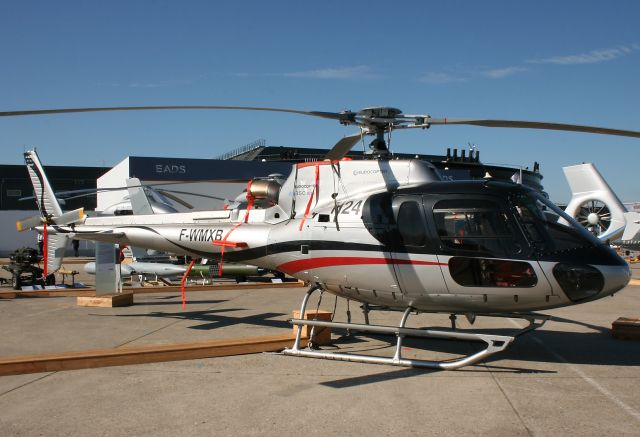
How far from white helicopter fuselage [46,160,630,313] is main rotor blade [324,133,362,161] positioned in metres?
0.14

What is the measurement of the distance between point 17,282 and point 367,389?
14806 millimetres

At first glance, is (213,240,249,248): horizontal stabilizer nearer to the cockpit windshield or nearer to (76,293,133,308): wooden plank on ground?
the cockpit windshield

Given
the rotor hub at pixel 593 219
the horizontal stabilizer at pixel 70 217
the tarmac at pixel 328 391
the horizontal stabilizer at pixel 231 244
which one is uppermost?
the rotor hub at pixel 593 219

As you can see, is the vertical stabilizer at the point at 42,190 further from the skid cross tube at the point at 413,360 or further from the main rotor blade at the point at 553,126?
the main rotor blade at the point at 553,126

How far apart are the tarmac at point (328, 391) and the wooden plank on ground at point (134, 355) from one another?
134mm

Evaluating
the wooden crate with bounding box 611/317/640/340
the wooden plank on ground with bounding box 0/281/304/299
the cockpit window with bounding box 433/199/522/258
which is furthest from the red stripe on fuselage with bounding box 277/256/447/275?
the wooden plank on ground with bounding box 0/281/304/299

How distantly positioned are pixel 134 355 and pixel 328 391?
290cm

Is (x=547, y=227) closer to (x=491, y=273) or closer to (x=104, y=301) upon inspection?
(x=491, y=273)

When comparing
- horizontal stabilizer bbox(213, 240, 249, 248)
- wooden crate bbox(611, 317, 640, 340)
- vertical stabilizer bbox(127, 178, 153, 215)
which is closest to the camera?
wooden crate bbox(611, 317, 640, 340)

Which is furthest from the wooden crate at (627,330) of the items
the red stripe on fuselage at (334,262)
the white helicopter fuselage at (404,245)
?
the red stripe on fuselage at (334,262)

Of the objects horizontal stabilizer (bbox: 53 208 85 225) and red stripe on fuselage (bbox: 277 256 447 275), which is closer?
red stripe on fuselage (bbox: 277 256 447 275)

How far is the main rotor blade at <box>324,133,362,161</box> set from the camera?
27.6 feet

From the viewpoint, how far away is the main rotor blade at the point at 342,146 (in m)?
8.41

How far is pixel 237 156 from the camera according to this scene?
61.2m
